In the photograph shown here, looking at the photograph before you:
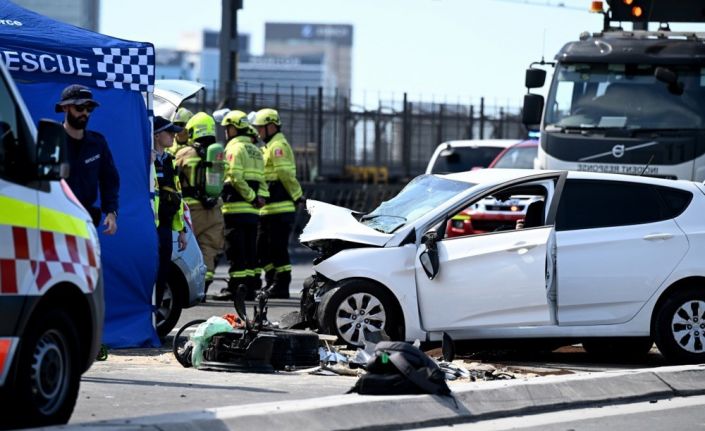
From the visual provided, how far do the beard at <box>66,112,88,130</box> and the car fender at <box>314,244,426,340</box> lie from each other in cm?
262

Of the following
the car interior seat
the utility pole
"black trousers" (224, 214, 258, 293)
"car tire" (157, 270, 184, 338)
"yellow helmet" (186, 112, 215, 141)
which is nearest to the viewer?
the car interior seat

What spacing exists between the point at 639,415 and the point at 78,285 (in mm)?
3661

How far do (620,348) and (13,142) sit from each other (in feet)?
23.3

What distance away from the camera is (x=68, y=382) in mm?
8344

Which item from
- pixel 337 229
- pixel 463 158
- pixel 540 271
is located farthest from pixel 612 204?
pixel 463 158

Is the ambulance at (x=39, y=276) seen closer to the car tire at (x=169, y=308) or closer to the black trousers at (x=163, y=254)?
the black trousers at (x=163, y=254)

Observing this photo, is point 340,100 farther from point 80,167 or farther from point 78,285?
point 78,285

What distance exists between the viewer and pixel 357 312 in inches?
502

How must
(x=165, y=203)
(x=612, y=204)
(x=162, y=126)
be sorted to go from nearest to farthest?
(x=612, y=204) < (x=165, y=203) < (x=162, y=126)

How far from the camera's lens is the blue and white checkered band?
497 inches

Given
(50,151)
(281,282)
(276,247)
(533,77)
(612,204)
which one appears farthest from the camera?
(533,77)

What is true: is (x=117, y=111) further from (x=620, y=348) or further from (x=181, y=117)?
(x=181, y=117)

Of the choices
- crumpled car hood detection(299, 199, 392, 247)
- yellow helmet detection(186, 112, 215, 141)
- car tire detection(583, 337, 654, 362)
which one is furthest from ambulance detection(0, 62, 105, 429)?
yellow helmet detection(186, 112, 215, 141)

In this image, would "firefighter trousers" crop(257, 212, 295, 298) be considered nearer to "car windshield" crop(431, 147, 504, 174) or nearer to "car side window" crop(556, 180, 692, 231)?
"car windshield" crop(431, 147, 504, 174)
